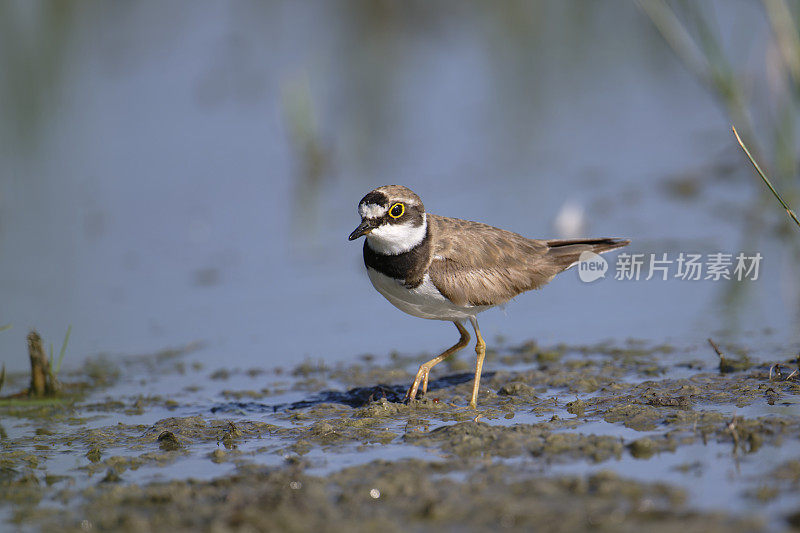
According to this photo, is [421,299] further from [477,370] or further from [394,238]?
[477,370]

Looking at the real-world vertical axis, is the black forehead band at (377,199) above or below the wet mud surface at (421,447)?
above

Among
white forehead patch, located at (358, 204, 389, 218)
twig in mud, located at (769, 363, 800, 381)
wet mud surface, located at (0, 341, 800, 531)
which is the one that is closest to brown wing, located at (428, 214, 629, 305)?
white forehead patch, located at (358, 204, 389, 218)

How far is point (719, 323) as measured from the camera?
782 centimetres

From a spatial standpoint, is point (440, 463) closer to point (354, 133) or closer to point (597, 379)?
point (597, 379)

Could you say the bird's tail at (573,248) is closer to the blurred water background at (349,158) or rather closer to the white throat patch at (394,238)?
the blurred water background at (349,158)

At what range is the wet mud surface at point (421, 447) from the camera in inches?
170

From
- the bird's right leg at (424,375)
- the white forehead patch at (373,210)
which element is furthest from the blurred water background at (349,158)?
the white forehead patch at (373,210)

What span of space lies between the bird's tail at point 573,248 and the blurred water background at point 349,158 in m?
0.95

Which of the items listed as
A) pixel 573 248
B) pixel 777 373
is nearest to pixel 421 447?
pixel 573 248

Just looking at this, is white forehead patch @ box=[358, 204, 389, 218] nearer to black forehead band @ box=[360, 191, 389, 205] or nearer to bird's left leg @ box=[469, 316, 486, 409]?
black forehead band @ box=[360, 191, 389, 205]

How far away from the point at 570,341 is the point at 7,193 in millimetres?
7193

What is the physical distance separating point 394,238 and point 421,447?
1477mm

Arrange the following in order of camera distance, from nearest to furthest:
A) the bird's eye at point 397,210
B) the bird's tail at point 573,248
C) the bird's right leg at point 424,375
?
the bird's eye at point 397,210, the bird's right leg at point 424,375, the bird's tail at point 573,248

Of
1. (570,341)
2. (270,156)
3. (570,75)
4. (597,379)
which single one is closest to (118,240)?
(270,156)
